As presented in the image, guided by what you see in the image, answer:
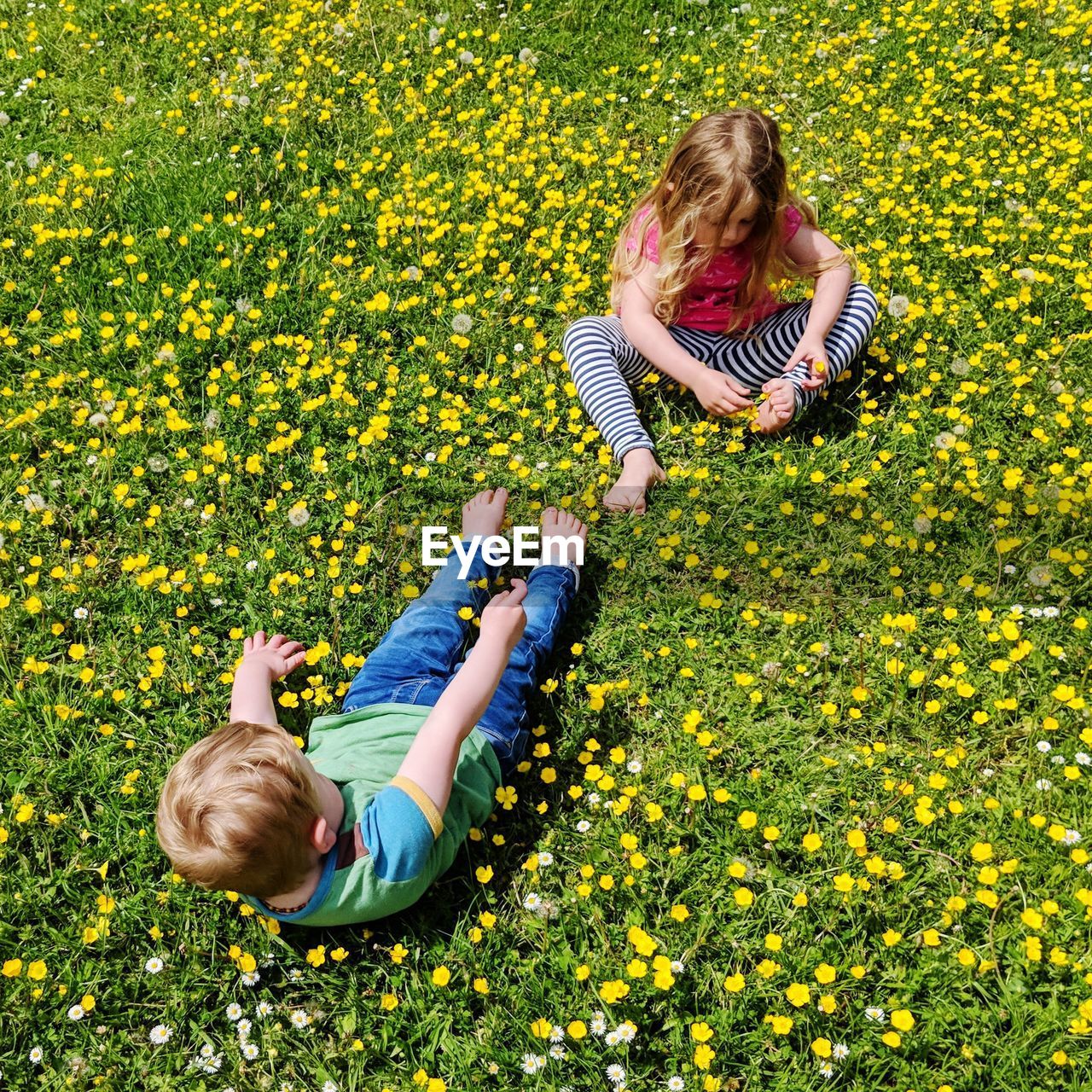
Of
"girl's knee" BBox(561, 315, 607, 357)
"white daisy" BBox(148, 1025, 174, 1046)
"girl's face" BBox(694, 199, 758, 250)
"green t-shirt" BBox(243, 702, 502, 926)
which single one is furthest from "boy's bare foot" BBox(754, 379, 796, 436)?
"white daisy" BBox(148, 1025, 174, 1046)

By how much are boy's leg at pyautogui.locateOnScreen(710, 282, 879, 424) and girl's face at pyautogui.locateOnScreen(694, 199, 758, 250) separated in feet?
1.23

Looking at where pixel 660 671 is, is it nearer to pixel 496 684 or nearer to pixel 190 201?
pixel 496 684

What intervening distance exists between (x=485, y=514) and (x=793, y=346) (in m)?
1.27

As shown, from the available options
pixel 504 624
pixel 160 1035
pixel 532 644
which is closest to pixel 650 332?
pixel 532 644

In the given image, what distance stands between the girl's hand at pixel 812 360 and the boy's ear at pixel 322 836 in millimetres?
2141

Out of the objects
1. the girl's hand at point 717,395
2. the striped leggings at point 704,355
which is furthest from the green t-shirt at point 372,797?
the girl's hand at point 717,395

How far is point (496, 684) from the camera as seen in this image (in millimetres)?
2527

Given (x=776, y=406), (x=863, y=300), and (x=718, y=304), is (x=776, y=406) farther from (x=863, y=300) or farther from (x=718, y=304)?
(x=863, y=300)

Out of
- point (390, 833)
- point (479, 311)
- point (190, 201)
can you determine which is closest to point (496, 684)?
point (390, 833)

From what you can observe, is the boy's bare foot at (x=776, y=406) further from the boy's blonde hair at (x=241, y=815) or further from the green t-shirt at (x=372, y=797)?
the boy's blonde hair at (x=241, y=815)

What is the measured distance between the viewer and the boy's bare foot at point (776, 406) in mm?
3285

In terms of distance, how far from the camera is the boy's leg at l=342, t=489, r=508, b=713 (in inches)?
109

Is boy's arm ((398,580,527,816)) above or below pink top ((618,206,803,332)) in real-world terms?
below

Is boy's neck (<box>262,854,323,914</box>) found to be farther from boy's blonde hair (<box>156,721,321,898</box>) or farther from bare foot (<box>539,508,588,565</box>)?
bare foot (<box>539,508,588,565</box>)
